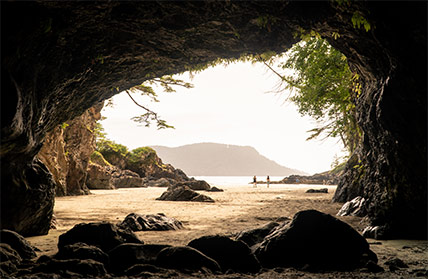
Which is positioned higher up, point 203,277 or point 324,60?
point 324,60

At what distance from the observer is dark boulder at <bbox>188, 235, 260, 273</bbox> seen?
3.51 m

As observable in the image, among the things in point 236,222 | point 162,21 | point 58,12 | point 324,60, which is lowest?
point 236,222

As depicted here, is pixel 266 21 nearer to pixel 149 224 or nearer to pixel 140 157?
pixel 149 224

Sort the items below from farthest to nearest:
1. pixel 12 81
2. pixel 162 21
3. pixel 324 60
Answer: pixel 324 60 < pixel 162 21 < pixel 12 81

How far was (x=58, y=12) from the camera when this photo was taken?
13.2ft

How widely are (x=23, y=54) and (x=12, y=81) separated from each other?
0.56m

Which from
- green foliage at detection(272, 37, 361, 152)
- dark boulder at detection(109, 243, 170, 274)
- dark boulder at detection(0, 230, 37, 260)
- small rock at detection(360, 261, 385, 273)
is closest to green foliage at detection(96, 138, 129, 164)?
green foliage at detection(272, 37, 361, 152)

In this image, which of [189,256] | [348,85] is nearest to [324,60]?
[348,85]

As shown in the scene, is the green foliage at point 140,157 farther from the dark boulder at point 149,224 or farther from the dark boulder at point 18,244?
the dark boulder at point 18,244

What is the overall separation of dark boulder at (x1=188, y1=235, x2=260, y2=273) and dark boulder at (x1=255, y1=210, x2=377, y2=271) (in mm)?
302

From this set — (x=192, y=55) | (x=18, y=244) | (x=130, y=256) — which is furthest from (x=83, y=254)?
(x=192, y=55)

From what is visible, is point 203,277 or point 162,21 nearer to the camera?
point 203,277

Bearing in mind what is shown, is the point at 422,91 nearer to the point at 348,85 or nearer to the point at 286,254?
the point at 286,254

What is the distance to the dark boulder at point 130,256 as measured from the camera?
11.4ft
